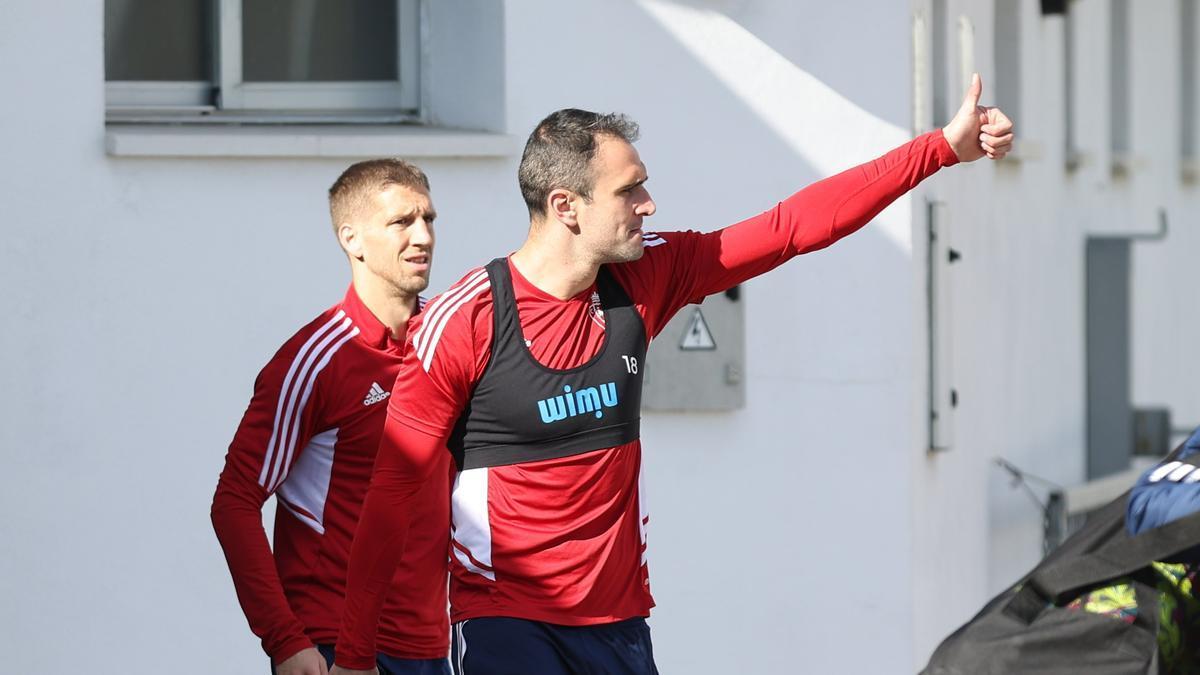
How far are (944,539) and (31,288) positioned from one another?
3834 mm

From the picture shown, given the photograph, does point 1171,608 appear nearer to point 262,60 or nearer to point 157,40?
point 262,60

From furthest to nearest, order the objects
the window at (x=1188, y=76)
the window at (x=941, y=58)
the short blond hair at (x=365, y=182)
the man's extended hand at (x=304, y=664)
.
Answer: the window at (x=1188, y=76), the window at (x=941, y=58), the short blond hair at (x=365, y=182), the man's extended hand at (x=304, y=664)

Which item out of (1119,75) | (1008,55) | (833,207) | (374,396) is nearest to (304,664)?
(374,396)

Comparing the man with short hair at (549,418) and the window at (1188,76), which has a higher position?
the window at (1188,76)

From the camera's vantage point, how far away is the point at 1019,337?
1126cm

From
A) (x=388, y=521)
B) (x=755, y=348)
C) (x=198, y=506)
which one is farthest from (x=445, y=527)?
(x=755, y=348)

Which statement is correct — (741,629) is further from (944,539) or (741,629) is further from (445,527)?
(445,527)

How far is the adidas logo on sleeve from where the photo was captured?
16.2ft

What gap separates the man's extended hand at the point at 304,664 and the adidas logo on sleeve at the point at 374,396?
0.61m

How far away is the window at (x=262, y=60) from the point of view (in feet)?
23.4

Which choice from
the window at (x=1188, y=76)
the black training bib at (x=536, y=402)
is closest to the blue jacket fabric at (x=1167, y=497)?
the black training bib at (x=536, y=402)

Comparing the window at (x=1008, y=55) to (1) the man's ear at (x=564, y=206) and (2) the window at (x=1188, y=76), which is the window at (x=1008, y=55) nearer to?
(2) the window at (x=1188, y=76)

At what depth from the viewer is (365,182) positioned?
5.16 m

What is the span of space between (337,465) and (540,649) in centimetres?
76
